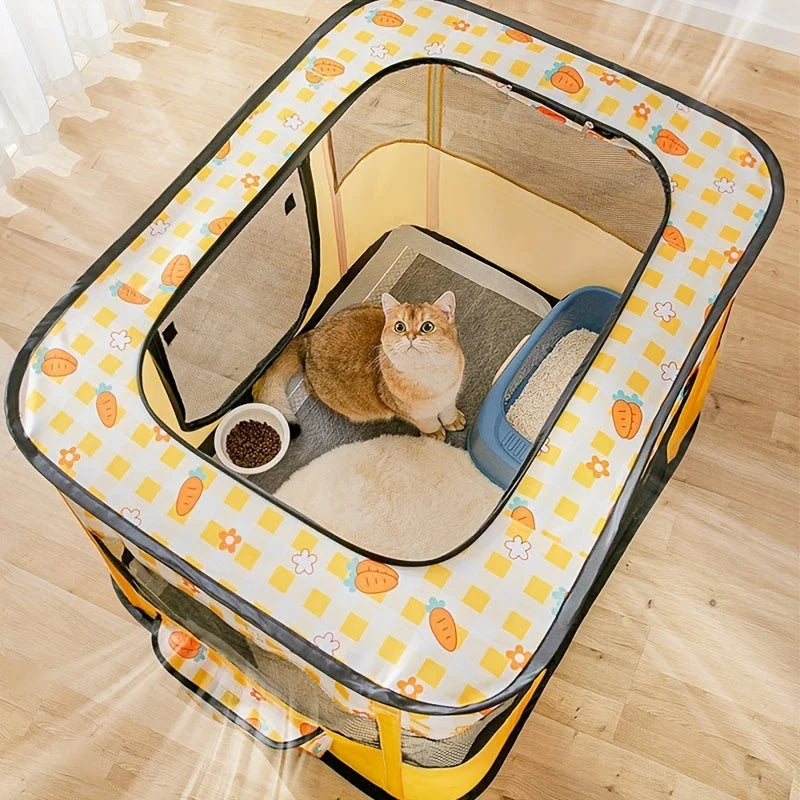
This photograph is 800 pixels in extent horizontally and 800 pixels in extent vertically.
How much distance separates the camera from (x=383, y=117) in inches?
52.2

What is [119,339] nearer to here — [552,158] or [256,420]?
[256,420]

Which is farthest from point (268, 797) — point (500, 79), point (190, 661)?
point (500, 79)

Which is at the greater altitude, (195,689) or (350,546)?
(350,546)

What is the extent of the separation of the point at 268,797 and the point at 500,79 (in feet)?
3.38

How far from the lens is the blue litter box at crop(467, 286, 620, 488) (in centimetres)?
130

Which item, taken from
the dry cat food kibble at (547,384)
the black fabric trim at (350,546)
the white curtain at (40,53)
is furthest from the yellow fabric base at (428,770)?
the white curtain at (40,53)

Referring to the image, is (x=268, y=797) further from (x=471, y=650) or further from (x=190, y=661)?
(x=471, y=650)

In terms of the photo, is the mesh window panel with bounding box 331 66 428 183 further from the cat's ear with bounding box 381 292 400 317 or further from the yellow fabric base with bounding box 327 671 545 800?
the yellow fabric base with bounding box 327 671 545 800

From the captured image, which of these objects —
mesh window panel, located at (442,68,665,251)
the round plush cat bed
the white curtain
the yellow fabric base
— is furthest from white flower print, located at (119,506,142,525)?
the white curtain

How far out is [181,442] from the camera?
3.32 ft

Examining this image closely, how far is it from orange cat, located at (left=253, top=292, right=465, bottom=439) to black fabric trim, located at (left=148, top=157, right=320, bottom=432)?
0.02 meters

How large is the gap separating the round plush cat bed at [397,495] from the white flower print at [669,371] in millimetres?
313

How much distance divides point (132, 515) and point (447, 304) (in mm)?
567

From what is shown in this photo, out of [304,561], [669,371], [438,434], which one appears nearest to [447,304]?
[438,434]
